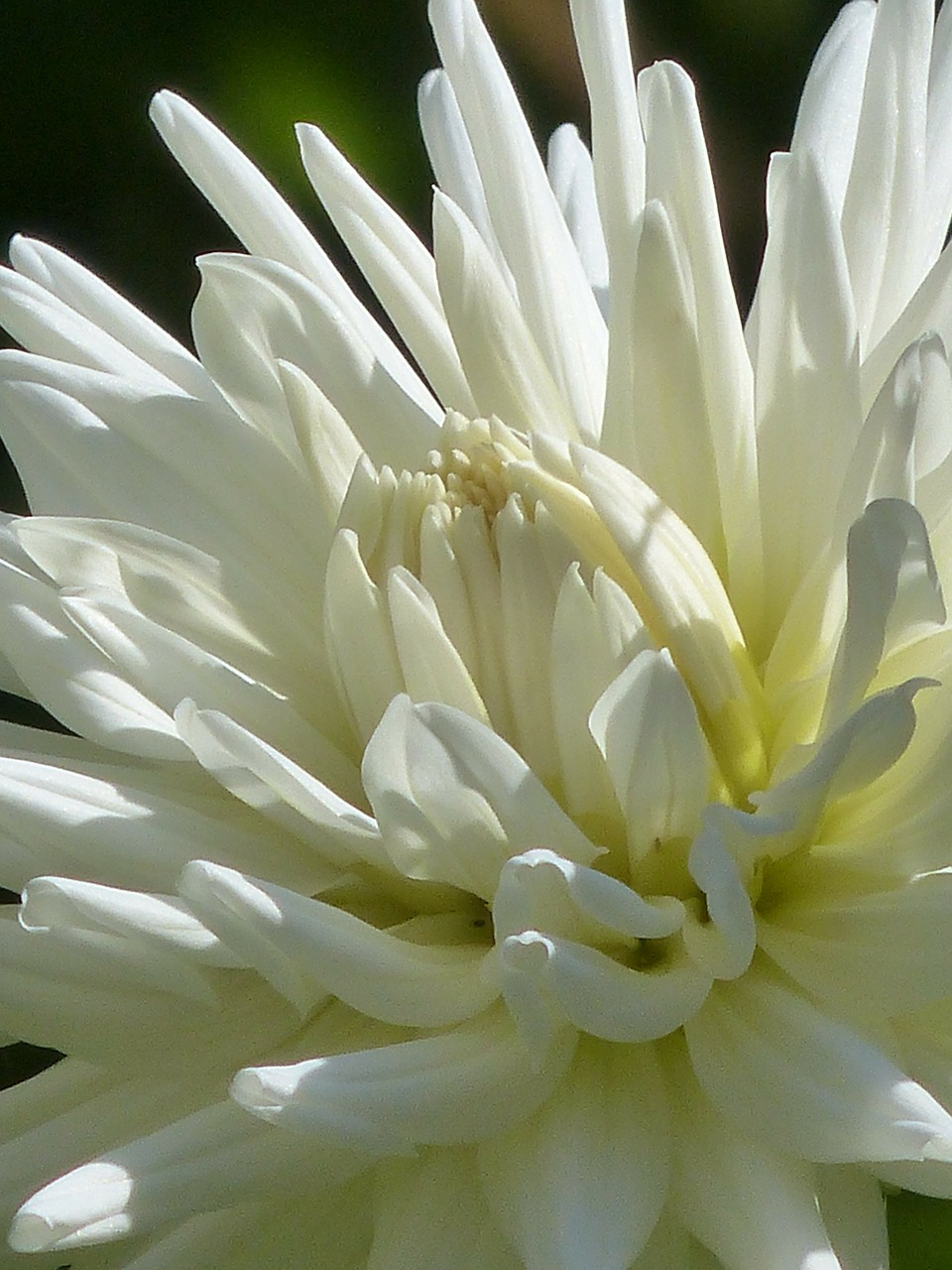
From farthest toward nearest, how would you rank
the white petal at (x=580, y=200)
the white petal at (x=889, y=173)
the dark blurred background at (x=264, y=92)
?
the dark blurred background at (x=264, y=92)
the white petal at (x=580, y=200)
the white petal at (x=889, y=173)

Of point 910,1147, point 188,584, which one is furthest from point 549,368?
point 910,1147

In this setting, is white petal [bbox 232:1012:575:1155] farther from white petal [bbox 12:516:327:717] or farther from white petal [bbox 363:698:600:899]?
white petal [bbox 12:516:327:717]

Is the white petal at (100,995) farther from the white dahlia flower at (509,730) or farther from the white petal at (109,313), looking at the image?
the white petal at (109,313)

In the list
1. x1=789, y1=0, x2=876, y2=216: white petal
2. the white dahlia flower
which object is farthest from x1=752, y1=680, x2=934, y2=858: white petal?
x1=789, y1=0, x2=876, y2=216: white petal

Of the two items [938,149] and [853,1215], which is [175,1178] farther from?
[938,149]

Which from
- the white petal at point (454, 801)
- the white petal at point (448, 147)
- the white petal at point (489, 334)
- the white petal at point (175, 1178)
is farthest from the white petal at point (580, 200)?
the white petal at point (175, 1178)

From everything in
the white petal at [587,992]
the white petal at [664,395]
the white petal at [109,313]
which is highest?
the white petal at [109,313]

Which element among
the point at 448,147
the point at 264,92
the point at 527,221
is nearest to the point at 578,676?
the point at 527,221

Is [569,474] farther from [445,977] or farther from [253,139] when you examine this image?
[253,139]
